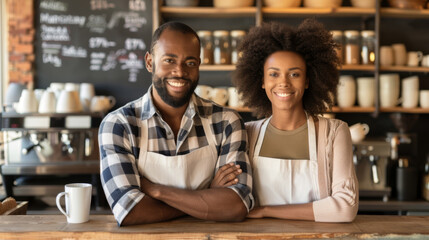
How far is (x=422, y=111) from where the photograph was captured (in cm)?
361

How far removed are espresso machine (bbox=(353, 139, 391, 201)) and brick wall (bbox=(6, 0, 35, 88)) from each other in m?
2.55

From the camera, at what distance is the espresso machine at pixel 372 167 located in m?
3.31

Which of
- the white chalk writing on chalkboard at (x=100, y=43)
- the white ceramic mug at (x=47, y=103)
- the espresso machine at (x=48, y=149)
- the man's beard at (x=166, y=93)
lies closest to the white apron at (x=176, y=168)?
the man's beard at (x=166, y=93)

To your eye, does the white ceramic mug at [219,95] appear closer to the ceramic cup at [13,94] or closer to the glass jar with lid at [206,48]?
the glass jar with lid at [206,48]

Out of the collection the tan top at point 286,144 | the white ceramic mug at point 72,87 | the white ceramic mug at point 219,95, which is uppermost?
the white ceramic mug at point 72,87

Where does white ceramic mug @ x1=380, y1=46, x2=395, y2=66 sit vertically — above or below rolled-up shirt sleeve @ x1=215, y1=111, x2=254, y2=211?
above

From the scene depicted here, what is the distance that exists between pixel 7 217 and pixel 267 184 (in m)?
0.91

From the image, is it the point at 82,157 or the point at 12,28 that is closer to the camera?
the point at 82,157

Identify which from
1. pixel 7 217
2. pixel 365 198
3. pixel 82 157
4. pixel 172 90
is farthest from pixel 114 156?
pixel 365 198

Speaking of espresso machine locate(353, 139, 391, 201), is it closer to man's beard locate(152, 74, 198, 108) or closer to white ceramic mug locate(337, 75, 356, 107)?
white ceramic mug locate(337, 75, 356, 107)

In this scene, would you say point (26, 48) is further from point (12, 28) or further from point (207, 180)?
point (207, 180)

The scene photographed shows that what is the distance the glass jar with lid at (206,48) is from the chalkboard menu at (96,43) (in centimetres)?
50

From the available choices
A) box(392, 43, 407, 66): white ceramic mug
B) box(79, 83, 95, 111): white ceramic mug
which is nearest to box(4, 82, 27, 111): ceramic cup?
box(79, 83, 95, 111): white ceramic mug

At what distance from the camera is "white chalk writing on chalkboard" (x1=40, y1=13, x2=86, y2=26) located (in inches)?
147
